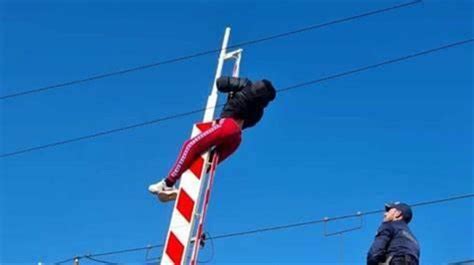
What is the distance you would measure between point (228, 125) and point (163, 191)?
715 mm

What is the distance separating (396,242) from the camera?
250 inches

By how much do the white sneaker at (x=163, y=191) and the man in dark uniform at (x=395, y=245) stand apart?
1.63 m

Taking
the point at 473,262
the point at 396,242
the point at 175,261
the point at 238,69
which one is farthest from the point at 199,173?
the point at 473,262

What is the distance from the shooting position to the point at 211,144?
609cm

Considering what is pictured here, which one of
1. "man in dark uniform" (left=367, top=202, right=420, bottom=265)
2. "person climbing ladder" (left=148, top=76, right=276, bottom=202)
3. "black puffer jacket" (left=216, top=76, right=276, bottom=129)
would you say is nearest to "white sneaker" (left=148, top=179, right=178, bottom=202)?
"person climbing ladder" (left=148, top=76, right=276, bottom=202)

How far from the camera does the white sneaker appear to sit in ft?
19.8

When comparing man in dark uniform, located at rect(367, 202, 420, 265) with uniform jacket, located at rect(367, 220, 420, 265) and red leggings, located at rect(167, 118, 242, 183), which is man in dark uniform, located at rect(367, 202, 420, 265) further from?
red leggings, located at rect(167, 118, 242, 183)

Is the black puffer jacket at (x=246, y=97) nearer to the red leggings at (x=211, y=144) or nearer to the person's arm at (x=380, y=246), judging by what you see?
the red leggings at (x=211, y=144)

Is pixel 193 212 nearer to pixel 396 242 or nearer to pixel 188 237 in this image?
pixel 188 237

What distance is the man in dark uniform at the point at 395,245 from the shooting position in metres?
6.24

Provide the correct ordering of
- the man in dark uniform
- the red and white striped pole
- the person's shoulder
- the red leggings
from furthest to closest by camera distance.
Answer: the person's shoulder < the man in dark uniform < the red leggings < the red and white striped pole

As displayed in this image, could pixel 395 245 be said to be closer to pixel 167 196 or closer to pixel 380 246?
pixel 380 246

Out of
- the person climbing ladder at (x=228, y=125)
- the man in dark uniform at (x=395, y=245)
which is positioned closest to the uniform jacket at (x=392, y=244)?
the man in dark uniform at (x=395, y=245)

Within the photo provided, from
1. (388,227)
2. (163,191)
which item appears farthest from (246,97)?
(388,227)
